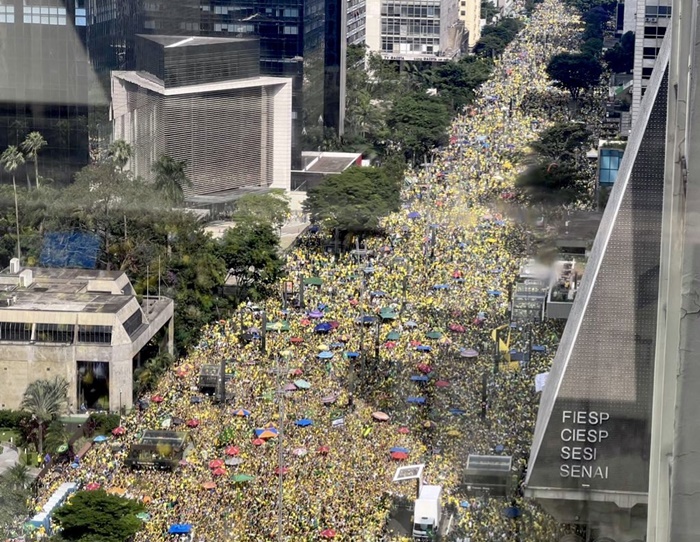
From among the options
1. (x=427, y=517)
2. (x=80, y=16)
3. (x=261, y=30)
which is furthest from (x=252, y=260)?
(x=261, y=30)

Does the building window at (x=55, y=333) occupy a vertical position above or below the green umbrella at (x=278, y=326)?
above

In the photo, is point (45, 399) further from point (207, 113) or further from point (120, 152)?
point (207, 113)

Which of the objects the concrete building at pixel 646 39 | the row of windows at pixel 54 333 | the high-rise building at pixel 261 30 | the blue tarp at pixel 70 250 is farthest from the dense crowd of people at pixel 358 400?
the high-rise building at pixel 261 30

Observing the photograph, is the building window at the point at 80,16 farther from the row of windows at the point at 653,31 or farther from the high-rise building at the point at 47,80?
the row of windows at the point at 653,31

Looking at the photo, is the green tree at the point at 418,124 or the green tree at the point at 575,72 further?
the green tree at the point at 575,72

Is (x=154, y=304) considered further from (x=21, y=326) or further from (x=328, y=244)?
(x=328, y=244)

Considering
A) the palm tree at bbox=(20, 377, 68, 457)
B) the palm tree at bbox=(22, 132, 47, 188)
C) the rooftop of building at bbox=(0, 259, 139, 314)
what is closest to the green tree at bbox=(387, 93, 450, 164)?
the palm tree at bbox=(22, 132, 47, 188)
